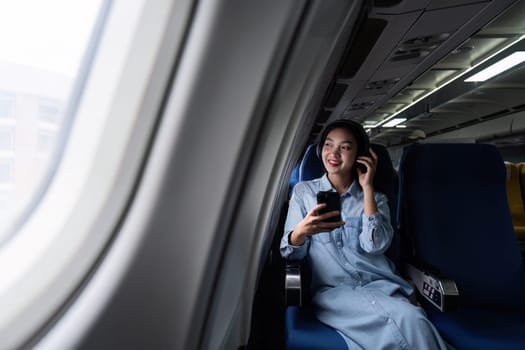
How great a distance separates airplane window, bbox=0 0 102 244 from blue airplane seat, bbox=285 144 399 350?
1.23 meters

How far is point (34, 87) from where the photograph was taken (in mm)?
583

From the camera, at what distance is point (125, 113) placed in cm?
62

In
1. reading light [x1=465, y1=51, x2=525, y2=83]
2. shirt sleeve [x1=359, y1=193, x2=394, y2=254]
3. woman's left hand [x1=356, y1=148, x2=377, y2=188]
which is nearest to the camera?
shirt sleeve [x1=359, y1=193, x2=394, y2=254]

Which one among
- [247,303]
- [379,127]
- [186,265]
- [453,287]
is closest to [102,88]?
[186,265]

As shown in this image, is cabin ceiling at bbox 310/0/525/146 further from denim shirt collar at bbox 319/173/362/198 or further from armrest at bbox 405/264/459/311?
armrest at bbox 405/264/459/311

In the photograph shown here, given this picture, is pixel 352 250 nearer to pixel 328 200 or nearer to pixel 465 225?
pixel 328 200

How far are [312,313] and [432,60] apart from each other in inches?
192

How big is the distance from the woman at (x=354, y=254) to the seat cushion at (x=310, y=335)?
0.12 feet

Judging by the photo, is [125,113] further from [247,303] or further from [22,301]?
[247,303]

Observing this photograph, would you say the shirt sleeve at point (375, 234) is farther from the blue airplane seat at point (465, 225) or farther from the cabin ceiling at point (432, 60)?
the cabin ceiling at point (432, 60)

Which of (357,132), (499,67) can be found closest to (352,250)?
(357,132)

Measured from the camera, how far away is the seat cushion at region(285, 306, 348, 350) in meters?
1.46

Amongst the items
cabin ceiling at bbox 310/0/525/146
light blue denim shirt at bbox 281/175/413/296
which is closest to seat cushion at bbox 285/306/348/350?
light blue denim shirt at bbox 281/175/413/296

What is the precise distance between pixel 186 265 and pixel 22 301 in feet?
0.84
